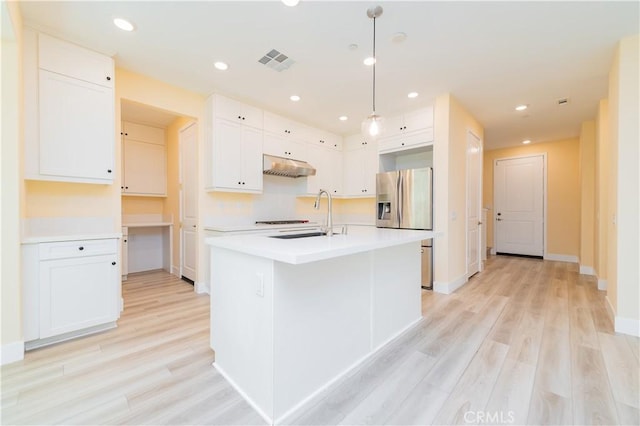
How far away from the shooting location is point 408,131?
164 inches

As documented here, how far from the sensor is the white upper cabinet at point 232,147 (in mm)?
3539

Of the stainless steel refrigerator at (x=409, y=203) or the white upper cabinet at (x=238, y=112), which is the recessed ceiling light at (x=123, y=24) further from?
the stainless steel refrigerator at (x=409, y=203)

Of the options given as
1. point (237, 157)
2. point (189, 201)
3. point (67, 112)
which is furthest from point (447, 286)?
point (67, 112)

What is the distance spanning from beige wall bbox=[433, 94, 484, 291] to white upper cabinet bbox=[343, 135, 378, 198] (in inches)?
50.1

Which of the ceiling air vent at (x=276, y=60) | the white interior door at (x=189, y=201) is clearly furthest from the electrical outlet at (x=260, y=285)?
the white interior door at (x=189, y=201)

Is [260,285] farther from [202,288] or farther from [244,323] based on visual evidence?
[202,288]

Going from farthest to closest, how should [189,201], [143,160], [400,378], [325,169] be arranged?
1. [325,169]
2. [143,160]
3. [189,201]
4. [400,378]

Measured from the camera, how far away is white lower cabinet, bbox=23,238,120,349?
2.12 metres

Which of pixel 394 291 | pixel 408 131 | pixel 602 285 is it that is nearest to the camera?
pixel 394 291

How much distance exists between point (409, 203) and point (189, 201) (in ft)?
11.0

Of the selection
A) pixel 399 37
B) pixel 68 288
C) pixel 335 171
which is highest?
pixel 399 37

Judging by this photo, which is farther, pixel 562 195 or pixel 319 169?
pixel 562 195

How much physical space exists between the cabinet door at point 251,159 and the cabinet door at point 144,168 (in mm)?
2021

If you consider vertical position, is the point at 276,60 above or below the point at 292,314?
above
